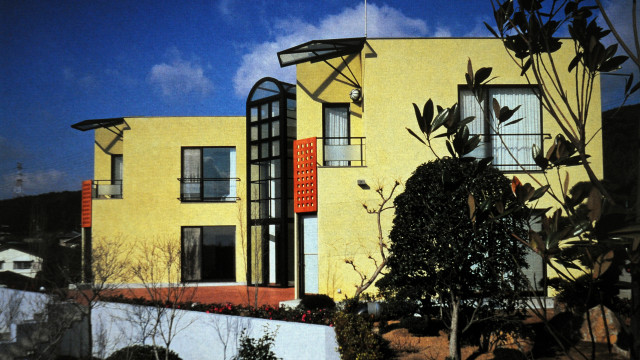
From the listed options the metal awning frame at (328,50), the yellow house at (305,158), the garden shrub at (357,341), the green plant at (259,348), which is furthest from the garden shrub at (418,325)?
the metal awning frame at (328,50)

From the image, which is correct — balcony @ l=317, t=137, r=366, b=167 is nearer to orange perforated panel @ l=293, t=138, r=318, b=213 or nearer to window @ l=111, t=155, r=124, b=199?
orange perforated panel @ l=293, t=138, r=318, b=213

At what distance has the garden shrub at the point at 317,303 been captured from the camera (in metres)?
10.8

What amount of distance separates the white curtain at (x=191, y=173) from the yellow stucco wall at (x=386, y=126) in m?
8.42

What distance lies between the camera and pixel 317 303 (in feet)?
35.7

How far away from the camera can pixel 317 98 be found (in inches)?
563

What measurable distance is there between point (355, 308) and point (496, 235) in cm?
408

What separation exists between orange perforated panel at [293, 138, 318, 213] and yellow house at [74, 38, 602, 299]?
0.10 feet

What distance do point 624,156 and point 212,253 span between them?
18524 millimetres

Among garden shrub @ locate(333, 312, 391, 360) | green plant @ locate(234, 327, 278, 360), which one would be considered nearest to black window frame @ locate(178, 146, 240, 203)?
green plant @ locate(234, 327, 278, 360)

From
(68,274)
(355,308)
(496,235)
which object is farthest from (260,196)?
(496,235)

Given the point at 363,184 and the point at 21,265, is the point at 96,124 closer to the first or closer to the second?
the point at 363,184

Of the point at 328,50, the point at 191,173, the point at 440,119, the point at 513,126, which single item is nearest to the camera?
the point at 440,119

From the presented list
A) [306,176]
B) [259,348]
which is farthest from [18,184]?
[306,176]

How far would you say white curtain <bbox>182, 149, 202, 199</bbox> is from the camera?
19.1 metres
